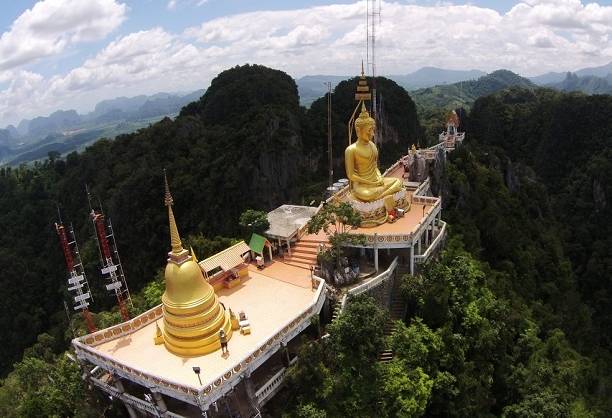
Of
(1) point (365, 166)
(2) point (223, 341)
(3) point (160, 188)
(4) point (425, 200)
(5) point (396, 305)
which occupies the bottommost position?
(3) point (160, 188)

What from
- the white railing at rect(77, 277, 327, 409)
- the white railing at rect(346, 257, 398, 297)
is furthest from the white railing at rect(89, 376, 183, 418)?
the white railing at rect(346, 257, 398, 297)

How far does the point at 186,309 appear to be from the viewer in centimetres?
1658

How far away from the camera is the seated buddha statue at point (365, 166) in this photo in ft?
83.1

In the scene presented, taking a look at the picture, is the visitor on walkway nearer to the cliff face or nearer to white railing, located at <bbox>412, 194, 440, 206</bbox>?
white railing, located at <bbox>412, 194, 440, 206</bbox>

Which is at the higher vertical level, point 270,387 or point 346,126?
point 346,126

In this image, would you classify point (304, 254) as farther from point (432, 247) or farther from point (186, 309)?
point (186, 309)

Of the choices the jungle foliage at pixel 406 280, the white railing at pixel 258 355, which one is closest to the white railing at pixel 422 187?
the jungle foliage at pixel 406 280

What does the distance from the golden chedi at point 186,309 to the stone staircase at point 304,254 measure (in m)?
6.73

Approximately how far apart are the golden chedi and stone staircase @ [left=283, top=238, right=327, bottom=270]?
265 inches

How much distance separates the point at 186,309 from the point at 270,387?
4090 mm

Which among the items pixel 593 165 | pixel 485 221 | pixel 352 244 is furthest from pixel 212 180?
pixel 593 165

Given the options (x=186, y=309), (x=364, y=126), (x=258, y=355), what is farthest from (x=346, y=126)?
(x=258, y=355)

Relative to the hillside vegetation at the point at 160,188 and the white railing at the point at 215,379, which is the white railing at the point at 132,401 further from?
the hillside vegetation at the point at 160,188

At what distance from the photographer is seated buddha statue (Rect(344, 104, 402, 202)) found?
25.3 m
